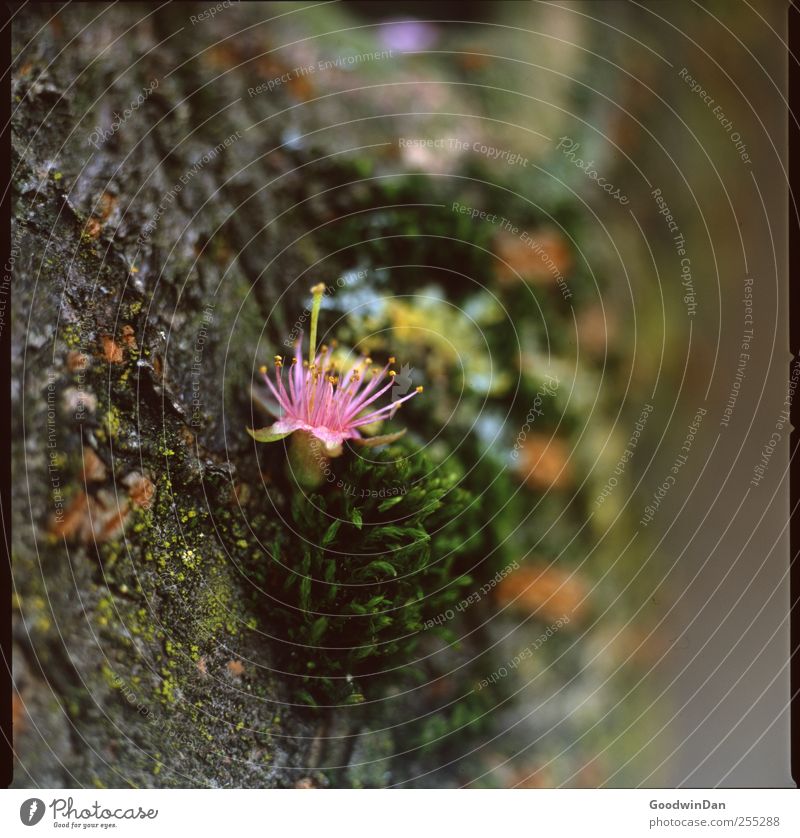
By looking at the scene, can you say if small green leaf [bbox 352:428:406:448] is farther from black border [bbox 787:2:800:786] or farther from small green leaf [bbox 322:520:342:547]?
black border [bbox 787:2:800:786]

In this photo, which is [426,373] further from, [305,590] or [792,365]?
[792,365]

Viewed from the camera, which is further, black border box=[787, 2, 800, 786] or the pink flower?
black border box=[787, 2, 800, 786]

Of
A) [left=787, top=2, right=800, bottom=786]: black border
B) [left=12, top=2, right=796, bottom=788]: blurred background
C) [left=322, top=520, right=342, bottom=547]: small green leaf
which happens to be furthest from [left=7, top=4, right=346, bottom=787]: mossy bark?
[left=787, top=2, right=800, bottom=786]: black border

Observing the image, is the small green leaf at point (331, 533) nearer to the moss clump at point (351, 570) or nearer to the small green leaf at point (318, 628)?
the moss clump at point (351, 570)

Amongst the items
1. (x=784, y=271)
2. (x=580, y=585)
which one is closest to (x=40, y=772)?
(x=580, y=585)

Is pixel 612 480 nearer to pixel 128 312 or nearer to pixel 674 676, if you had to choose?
pixel 674 676
